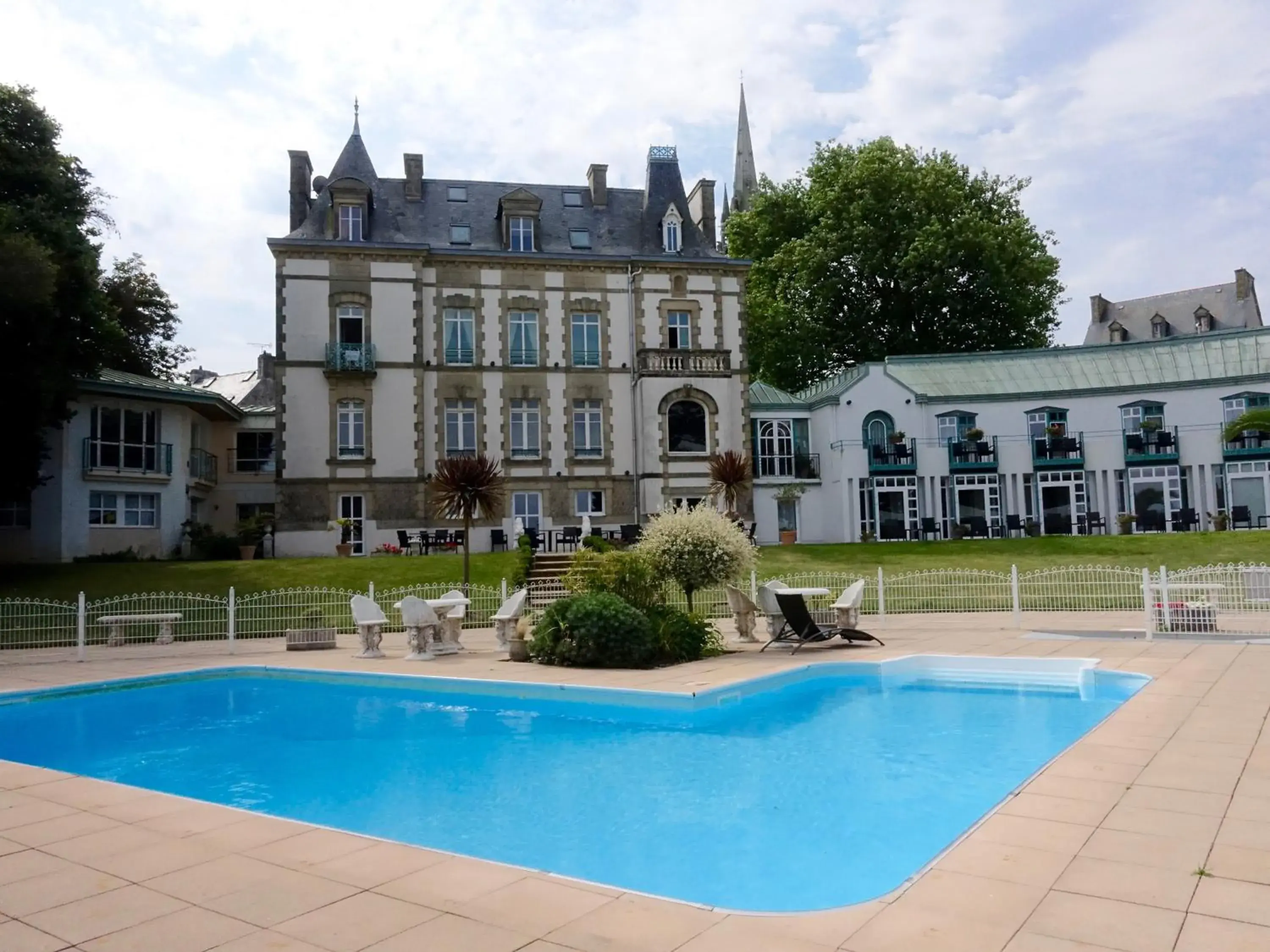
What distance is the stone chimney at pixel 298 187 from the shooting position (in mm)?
32188

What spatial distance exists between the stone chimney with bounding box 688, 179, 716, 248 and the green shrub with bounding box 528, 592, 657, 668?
23.6 meters

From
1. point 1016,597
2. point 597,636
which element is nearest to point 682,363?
point 1016,597

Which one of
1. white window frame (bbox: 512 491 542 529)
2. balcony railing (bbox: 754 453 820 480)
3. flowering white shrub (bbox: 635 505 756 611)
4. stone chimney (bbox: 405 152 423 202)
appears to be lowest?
flowering white shrub (bbox: 635 505 756 611)

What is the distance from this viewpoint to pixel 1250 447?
3111 cm

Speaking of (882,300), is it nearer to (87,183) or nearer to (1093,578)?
(1093,578)

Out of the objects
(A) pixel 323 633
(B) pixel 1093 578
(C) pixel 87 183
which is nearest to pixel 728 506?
(B) pixel 1093 578

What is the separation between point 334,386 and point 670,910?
28.5 metres

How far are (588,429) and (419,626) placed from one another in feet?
59.9


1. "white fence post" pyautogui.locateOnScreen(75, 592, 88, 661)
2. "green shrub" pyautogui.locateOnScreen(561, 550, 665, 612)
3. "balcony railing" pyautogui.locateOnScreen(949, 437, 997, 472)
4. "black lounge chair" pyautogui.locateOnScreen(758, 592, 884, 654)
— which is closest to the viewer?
"black lounge chair" pyautogui.locateOnScreen(758, 592, 884, 654)

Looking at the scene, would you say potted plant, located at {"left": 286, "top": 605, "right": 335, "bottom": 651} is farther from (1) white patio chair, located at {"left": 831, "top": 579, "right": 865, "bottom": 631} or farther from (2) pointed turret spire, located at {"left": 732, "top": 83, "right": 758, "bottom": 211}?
(2) pointed turret spire, located at {"left": 732, "top": 83, "right": 758, "bottom": 211}

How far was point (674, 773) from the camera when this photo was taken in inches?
299

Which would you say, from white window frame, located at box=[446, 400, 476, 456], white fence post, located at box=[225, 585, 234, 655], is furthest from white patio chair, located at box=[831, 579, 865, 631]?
white window frame, located at box=[446, 400, 476, 456]

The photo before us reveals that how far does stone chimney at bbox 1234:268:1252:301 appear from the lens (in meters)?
53.5

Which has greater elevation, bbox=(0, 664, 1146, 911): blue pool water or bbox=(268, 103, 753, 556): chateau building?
bbox=(268, 103, 753, 556): chateau building
